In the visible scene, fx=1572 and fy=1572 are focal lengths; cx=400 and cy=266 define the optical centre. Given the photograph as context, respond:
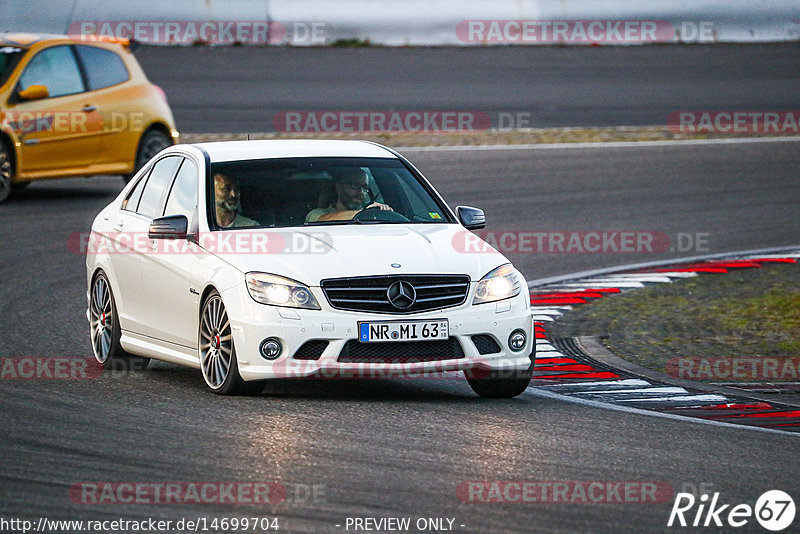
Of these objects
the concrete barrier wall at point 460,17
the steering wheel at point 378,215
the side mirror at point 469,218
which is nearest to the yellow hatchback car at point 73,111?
the concrete barrier wall at point 460,17

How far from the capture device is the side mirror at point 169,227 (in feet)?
30.4

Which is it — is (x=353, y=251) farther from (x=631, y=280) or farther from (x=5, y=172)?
(x=5, y=172)

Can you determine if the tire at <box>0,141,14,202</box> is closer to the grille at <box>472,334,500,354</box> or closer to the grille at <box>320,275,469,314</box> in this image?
the grille at <box>320,275,469,314</box>

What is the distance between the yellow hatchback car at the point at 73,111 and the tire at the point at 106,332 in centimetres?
760

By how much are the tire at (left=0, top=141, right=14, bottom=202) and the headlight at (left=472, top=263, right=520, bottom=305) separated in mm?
9973

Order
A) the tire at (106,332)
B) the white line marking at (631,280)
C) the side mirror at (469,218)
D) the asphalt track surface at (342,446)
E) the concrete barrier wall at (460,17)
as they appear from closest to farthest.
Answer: the asphalt track surface at (342,446) → the side mirror at (469,218) → the tire at (106,332) → the white line marking at (631,280) → the concrete barrier wall at (460,17)

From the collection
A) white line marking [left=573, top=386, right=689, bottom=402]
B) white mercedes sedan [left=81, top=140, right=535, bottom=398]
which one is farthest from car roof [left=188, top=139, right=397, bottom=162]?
white line marking [left=573, top=386, right=689, bottom=402]

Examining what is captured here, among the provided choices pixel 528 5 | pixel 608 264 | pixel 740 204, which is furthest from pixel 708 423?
pixel 528 5

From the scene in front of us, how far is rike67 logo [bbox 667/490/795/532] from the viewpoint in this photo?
247 inches

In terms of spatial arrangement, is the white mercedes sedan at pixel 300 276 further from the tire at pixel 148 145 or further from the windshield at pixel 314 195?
the tire at pixel 148 145

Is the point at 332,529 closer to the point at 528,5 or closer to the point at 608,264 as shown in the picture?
the point at 608,264

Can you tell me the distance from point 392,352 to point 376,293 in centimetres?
34

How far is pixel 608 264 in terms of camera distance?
50.5 feet

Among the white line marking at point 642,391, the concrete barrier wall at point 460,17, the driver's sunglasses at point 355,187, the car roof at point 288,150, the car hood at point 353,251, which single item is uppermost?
the concrete barrier wall at point 460,17
